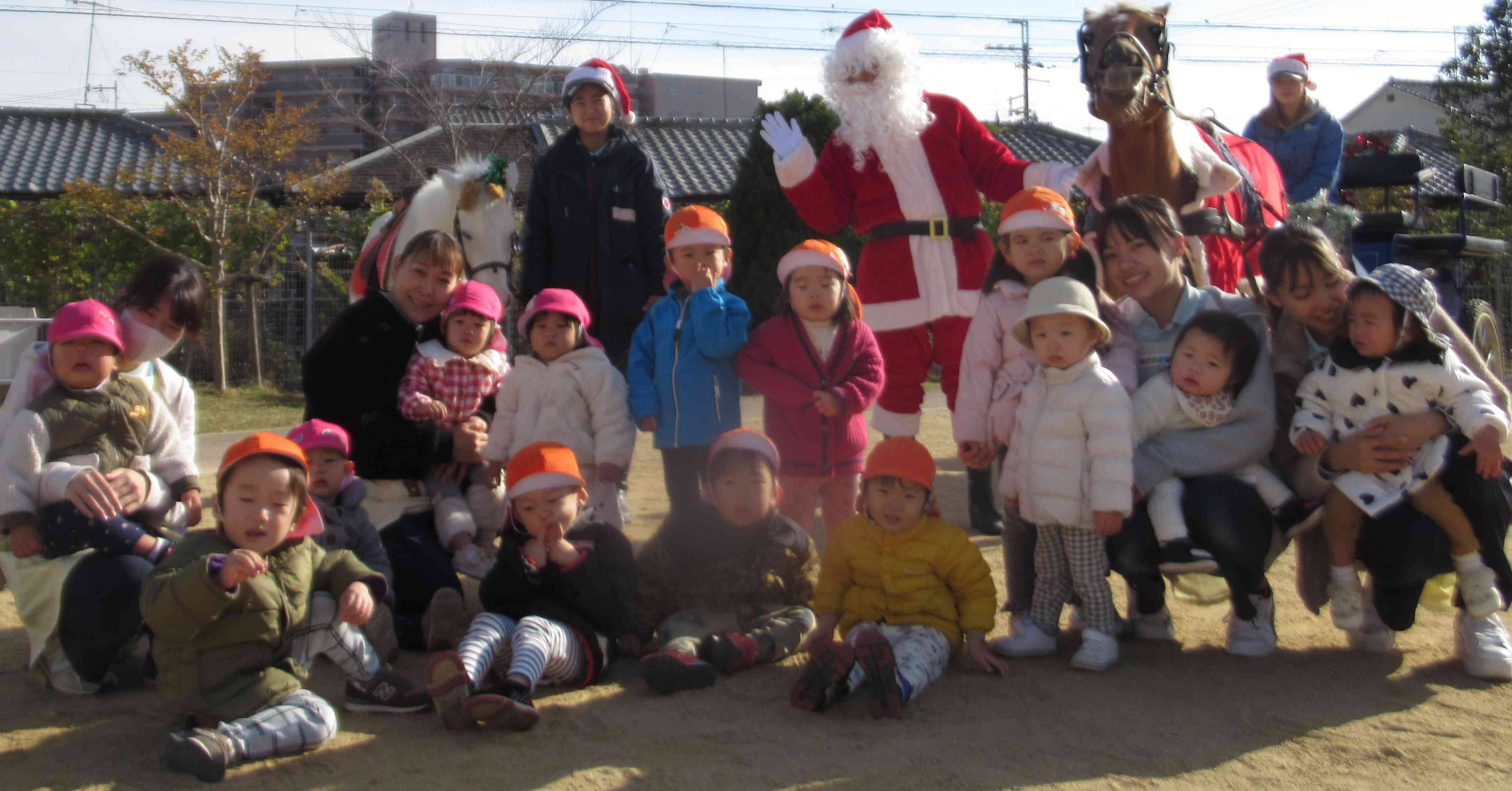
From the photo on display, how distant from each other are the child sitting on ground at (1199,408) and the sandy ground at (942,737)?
1.30 feet

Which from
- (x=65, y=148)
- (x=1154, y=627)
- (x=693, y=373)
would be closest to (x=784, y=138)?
(x=693, y=373)

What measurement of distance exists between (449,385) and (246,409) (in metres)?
7.34

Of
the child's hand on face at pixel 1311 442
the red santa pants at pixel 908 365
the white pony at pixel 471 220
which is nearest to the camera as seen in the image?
the child's hand on face at pixel 1311 442

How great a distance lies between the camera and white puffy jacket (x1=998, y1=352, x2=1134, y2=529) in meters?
3.43

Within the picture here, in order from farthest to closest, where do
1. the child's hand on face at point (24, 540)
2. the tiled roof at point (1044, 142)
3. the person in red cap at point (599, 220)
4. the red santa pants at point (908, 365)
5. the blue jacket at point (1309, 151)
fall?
the tiled roof at point (1044, 142) → the blue jacket at point (1309, 151) → the person in red cap at point (599, 220) → the red santa pants at point (908, 365) → the child's hand on face at point (24, 540)

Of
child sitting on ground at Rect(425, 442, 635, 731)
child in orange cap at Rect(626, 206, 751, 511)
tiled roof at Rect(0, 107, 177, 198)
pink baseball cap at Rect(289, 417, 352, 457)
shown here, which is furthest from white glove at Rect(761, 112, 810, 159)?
tiled roof at Rect(0, 107, 177, 198)

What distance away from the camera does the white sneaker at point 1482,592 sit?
3.44m

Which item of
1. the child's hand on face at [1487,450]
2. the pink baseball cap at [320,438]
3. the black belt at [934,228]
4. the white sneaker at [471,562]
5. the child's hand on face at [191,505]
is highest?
the black belt at [934,228]

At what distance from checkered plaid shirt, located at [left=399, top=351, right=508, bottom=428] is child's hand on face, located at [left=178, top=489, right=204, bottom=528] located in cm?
72

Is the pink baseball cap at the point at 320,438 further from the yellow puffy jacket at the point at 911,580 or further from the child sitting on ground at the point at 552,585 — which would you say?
the yellow puffy jacket at the point at 911,580

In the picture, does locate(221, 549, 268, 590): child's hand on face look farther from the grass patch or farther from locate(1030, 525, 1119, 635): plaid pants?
the grass patch

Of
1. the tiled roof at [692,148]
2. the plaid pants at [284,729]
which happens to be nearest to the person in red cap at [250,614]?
the plaid pants at [284,729]

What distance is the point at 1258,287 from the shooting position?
4.39 m

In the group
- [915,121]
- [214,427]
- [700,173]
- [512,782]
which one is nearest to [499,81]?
[700,173]
